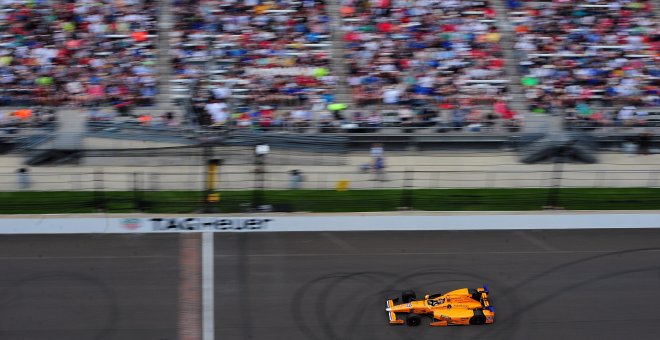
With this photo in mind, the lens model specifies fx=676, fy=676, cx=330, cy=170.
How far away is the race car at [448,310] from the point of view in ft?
36.5

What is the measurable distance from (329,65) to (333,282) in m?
8.81

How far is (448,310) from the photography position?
11.2 metres

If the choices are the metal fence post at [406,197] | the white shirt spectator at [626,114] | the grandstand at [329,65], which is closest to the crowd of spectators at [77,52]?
the grandstand at [329,65]

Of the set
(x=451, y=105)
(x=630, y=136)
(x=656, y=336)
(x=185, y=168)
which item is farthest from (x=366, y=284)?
(x=630, y=136)

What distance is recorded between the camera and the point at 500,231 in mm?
14609

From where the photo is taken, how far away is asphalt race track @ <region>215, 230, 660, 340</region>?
444 inches

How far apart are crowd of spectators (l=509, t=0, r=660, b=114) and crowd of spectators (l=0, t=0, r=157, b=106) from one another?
11.2 m

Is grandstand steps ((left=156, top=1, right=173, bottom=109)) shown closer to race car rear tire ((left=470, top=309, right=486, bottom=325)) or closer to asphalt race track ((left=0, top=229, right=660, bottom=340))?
asphalt race track ((left=0, top=229, right=660, bottom=340))

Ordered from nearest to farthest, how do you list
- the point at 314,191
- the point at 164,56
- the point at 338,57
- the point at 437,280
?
the point at 437,280
the point at 314,191
the point at 164,56
the point at 338,57

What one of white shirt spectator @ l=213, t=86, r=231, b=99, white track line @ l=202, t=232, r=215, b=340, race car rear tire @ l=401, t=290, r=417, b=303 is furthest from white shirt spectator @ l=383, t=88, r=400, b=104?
race car rear tire @ l=401, t=290, r=417, b=303

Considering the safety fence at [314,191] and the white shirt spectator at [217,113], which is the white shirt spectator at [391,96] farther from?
the white shirt spectator at [217,113]

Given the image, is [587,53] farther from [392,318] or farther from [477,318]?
[392,318]

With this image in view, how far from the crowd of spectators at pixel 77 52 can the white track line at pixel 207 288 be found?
669cm

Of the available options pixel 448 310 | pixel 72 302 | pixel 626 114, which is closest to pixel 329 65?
pixel 626 114
